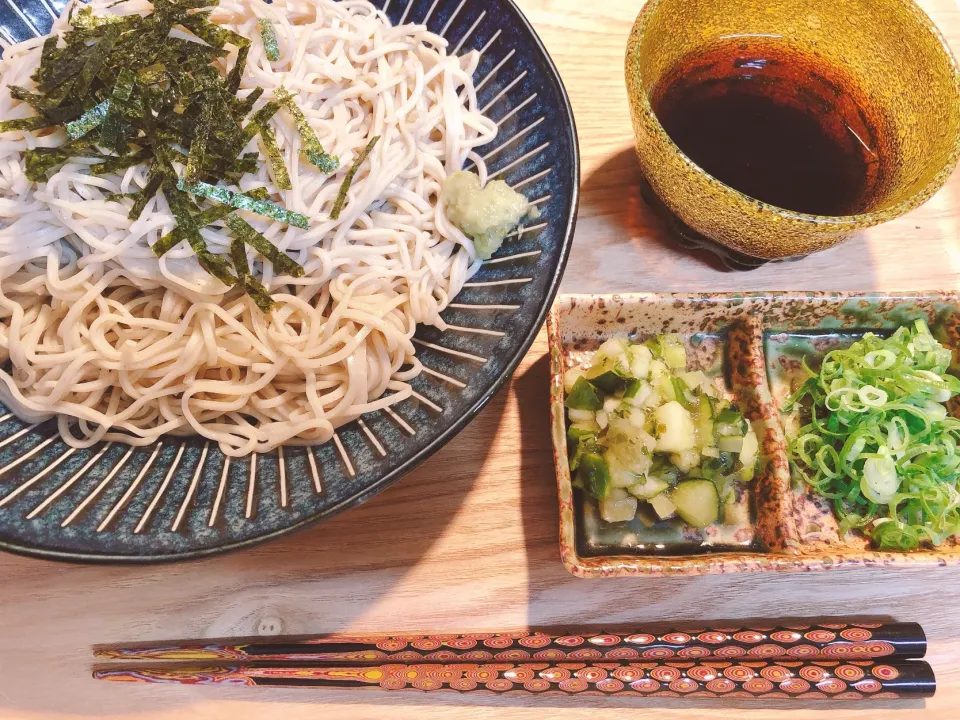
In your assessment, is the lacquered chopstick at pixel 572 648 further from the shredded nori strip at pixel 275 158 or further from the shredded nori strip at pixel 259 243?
the shredded nori strip at pixel 275 158

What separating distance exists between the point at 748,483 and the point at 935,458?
0.43 metres

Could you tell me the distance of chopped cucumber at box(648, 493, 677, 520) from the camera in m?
1.52

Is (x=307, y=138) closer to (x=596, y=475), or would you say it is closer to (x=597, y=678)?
(x=596, y=475)

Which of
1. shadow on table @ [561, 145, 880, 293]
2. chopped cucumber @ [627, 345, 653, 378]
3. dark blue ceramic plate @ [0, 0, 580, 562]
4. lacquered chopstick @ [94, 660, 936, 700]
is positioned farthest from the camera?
shadow on table @ [561, 145, 880, 293]

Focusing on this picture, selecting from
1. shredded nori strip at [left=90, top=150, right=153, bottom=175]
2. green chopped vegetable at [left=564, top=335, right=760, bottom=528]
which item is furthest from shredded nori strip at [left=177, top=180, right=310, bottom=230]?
green chopped vegetable at [left=564, top=335, right=760, bottom=528]

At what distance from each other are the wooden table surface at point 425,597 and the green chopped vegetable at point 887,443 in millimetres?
147

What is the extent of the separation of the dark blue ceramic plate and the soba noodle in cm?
5

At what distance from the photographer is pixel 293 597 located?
4.93ft

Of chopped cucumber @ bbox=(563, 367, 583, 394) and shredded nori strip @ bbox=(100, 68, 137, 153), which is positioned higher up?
shredded nori strip @ bbox=(100, 68, 137, 153)

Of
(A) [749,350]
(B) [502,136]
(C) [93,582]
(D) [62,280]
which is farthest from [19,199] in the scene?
(A) [749,350]

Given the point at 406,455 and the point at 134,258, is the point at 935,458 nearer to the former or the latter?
the point at 406,455

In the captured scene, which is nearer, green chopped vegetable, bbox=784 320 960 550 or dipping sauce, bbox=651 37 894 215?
green chopped vegetable, bbox=784 320 960 550

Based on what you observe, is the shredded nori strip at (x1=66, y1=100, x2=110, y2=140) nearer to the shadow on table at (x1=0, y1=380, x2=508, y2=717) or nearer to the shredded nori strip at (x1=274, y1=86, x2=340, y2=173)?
the shredded nori strip at (x1=274, y1=86, x2=340, y2=173)

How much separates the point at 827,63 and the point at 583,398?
1308 mm
